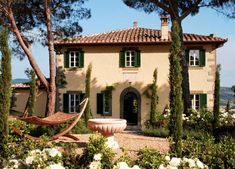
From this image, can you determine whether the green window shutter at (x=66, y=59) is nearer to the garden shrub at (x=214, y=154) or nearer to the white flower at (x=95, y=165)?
the garden shrub at (x=214, y=154)

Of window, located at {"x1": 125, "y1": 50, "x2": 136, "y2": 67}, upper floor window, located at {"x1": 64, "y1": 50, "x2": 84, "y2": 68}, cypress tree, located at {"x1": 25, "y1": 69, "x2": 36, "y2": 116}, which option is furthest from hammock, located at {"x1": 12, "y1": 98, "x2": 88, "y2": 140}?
window, located at {"x1": 125, "y1": 50, "x2": 136, "y2": 67}

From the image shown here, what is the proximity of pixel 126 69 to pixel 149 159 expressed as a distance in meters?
13.8

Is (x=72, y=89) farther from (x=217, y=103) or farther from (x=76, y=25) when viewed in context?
(x=217, y=103)

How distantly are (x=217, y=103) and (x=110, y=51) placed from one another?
25.1 ft

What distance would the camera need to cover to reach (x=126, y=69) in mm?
20953

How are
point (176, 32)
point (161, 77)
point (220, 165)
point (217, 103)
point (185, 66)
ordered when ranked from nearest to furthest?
point (220, 165) < point (176, 32) < point (217, 103) < point (185, 66) < point (161, 77)

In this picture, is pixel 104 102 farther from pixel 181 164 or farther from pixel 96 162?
pixel 96 162

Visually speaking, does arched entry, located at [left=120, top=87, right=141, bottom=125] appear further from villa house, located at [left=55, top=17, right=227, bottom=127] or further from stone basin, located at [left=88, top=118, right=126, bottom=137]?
stone basin, located at [left=88, top=118, right=126, bottom=137]

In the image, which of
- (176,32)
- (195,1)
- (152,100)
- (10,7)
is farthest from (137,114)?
(176,32)

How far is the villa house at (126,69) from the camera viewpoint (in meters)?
20.5

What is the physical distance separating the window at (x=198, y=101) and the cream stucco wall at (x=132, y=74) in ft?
0.92

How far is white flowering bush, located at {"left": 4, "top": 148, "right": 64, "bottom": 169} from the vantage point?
22.1 feet

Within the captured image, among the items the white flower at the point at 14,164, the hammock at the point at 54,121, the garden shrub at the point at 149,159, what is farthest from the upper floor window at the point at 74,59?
the white flower at the point at 14,164

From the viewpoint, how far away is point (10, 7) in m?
16.7
